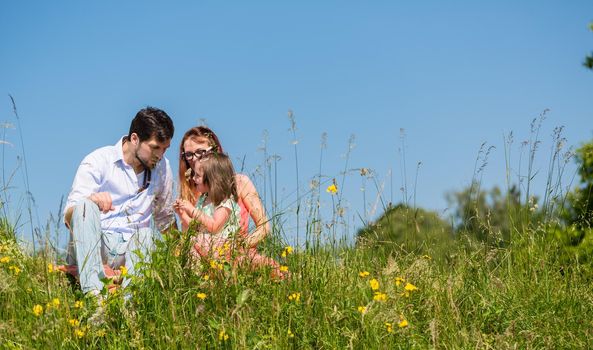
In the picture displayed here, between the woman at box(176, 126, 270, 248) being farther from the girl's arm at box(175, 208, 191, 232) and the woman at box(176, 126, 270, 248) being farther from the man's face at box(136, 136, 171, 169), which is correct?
the man's face at box(136, 136, 171, 169)

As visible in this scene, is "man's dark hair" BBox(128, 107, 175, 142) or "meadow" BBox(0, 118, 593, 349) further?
"man's dark hair" BBox(128, 107, 175, 142)

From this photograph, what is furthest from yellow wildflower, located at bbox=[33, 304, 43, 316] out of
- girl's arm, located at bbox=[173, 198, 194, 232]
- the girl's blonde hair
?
the girl's blonde hair

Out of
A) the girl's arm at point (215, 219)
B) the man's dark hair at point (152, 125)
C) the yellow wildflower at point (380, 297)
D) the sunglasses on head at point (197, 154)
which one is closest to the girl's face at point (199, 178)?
the sunglasses on head at point (197, 154)

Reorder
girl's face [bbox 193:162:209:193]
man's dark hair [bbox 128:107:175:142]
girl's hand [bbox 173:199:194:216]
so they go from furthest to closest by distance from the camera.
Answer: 1. man's dark hair [bbox 128:107:175:142]
2. girl's face [bbox 193:162:209:193]
3. girl's hand [bbox 173:199:194:216]

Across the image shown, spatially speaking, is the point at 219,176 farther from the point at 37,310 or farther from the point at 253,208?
the point at 37,310

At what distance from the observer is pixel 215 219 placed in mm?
5484

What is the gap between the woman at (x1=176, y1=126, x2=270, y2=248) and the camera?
526 cm

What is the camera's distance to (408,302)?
176 inches

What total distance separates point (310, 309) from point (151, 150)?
7.97ft

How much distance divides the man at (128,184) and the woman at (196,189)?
16 cm

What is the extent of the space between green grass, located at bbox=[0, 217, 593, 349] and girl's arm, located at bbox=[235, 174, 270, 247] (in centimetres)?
26

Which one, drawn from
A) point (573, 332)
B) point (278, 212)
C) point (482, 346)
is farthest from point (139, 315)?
point (573, 332)

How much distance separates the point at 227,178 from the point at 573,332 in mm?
2692

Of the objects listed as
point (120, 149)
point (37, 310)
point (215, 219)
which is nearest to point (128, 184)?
point (120, 149)
